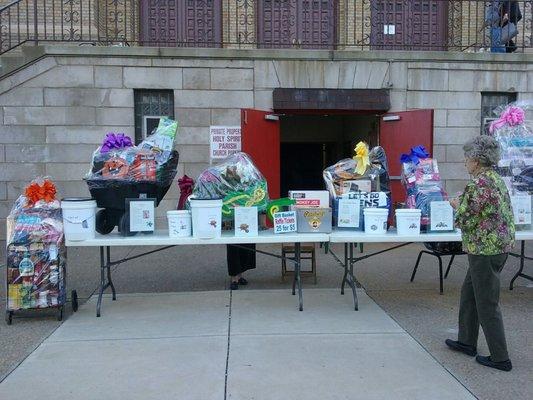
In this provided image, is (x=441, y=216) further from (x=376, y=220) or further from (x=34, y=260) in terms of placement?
(x=34, y=260)

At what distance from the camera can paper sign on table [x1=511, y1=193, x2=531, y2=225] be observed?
6105mm

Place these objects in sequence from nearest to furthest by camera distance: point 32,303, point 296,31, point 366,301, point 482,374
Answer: point 482,374
point 32,303
point 366,301
point 296,31

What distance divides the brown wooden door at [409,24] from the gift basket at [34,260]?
7.93 meters

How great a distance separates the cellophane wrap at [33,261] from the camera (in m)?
5.48

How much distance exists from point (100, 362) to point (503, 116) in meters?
4.90

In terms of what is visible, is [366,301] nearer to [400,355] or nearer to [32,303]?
[400,355]

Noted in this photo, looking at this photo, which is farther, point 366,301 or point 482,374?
point 366,301

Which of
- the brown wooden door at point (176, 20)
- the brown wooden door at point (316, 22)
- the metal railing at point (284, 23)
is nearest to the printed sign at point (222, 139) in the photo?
the metal railing at point (284, 23)

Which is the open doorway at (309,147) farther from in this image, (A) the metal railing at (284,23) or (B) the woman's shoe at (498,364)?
(B) the woman's shoe at (498,364)

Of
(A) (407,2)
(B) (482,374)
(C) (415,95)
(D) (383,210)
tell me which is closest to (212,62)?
(C) (415,95)

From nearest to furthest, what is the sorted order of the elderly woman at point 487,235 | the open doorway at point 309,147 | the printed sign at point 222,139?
the elderly woman at point 487,235 < the printed sign at point 222,139 < the open doorway at point 309,147

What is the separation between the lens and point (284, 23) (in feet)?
38.8

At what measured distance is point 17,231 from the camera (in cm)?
552

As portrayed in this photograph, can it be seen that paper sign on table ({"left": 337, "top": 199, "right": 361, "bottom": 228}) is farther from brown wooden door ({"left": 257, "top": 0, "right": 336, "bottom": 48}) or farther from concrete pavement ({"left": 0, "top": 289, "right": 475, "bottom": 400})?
brown wooden door ({"left": 257, "top": 0, "right": 336, "bottom": 48})
